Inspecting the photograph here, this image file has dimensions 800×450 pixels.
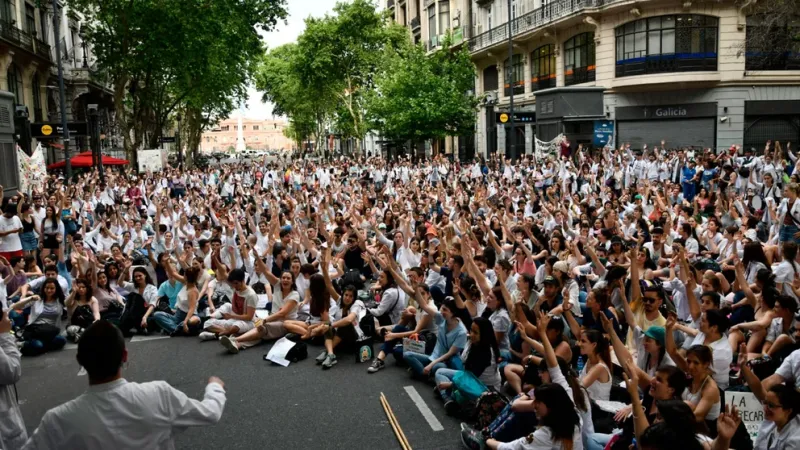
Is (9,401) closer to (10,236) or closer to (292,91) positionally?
(10,236)

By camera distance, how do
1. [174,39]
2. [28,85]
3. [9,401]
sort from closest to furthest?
[9,401] → [174,39] → [28,85]

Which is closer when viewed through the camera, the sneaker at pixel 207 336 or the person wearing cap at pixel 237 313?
the person wearing cap at pixel 237 313

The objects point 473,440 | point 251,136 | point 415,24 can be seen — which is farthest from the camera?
point 251,136

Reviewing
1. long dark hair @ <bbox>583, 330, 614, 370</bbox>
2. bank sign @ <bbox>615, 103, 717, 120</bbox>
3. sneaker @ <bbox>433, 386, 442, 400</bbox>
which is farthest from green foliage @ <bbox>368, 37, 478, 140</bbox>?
long dark hair @ <bbox>583, 330, 614, 370</bbox>

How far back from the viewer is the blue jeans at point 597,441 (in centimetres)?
559

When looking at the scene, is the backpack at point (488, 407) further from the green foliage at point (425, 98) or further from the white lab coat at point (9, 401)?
the green foliage at point (425, 98)

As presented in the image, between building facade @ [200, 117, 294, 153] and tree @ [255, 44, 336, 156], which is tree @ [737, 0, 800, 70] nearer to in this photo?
tree @ [255, 44, 336, 156]

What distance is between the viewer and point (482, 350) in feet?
23.6

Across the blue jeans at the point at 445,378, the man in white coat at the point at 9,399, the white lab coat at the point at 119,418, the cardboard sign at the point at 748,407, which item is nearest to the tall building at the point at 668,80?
the blue jeans at the point at 445,378

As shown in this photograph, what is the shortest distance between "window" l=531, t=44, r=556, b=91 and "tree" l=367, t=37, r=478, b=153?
144 inches

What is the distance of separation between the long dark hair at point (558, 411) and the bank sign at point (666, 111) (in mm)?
28761

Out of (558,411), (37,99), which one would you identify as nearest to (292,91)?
(37,99)

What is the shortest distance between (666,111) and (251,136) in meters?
153

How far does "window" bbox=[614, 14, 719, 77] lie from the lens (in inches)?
1164
